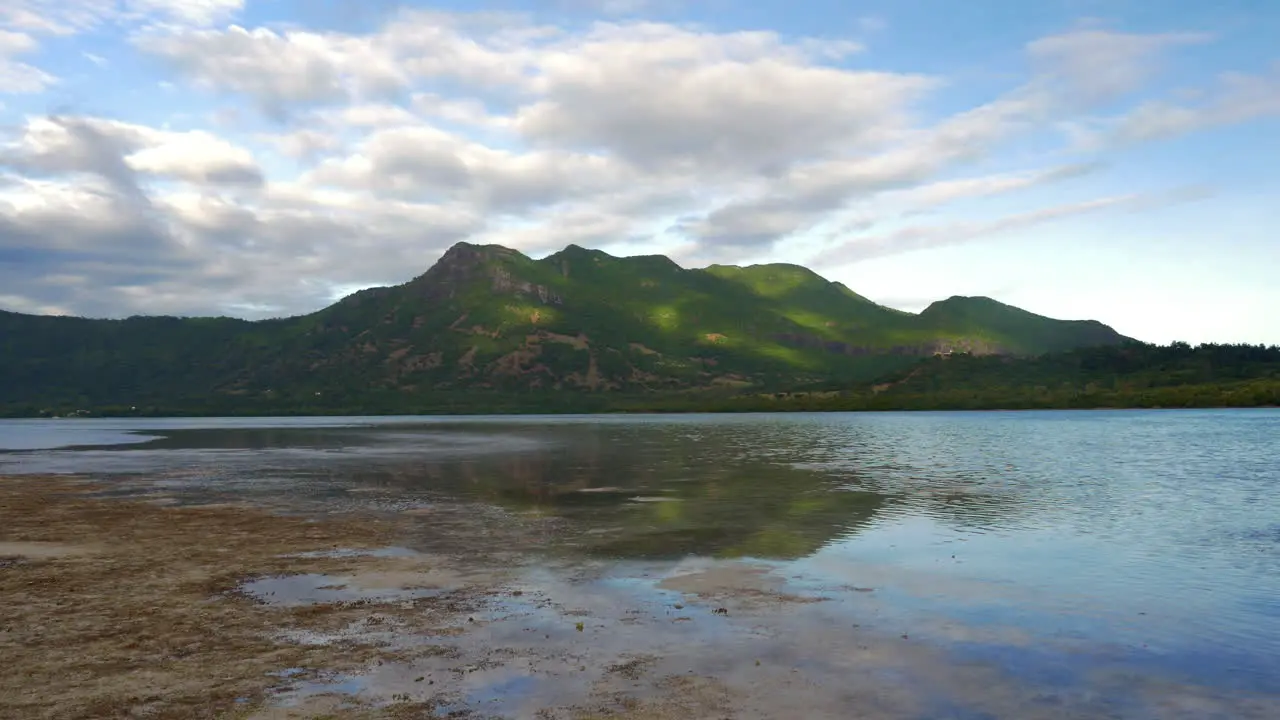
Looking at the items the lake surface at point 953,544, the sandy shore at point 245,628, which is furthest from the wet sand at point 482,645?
the lake surface at point 953,544

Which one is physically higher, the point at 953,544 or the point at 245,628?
the point at 245,628

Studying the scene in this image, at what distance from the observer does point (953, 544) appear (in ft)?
106

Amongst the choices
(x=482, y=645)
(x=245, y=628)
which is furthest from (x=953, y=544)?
(x=245, y=628)

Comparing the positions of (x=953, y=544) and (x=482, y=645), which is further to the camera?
(x=953, y=544)

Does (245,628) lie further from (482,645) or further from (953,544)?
(953,544)

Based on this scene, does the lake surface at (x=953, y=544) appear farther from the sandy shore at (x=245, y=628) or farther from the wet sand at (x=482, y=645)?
the sandy shore at (x=245, y=628)

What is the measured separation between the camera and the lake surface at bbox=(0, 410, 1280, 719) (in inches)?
653

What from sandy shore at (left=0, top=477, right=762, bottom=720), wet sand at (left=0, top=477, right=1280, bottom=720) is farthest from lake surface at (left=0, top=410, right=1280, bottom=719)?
sandy shore at (left=0, top=477, right=762, bottom=720)

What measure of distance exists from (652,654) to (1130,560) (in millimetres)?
20347

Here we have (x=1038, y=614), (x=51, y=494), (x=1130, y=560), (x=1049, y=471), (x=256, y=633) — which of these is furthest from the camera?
(x=1049, y=471)

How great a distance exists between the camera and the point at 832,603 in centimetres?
2256

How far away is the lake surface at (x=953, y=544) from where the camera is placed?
16.6 m

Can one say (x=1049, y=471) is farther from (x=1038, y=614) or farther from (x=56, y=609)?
(x=56, y=609)

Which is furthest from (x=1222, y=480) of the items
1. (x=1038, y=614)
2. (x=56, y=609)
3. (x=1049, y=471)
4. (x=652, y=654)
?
(x=56, y=609)
